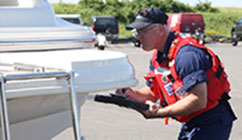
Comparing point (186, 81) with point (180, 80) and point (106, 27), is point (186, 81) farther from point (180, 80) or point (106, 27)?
point (106, 27)

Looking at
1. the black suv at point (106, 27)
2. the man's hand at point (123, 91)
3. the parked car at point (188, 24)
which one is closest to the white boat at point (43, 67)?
the man's hand at point (123, 91)

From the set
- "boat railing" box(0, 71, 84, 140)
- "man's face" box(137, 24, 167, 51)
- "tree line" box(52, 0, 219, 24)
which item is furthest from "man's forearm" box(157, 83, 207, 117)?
"tree line" box(52, 0, 219, 24)

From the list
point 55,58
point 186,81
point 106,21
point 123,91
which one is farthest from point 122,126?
point 106,21

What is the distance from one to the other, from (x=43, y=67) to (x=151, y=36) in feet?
2.88

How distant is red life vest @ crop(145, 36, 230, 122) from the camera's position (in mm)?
3381

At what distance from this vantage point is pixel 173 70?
11.2 feet

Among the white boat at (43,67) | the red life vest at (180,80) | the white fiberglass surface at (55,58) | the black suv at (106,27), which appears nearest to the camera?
the white boat at (43,67)

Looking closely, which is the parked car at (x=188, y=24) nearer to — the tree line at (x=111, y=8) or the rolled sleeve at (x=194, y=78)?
the tree line at (x=111, y=8)

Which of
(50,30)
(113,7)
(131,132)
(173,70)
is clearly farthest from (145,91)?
(113,7)

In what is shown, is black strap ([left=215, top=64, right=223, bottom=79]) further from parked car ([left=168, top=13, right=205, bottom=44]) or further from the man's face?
parked car ([left=168, top=13, right=205, bottom=44])

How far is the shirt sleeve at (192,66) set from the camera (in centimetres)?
320

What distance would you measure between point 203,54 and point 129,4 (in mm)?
41313

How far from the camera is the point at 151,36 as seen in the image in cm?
344

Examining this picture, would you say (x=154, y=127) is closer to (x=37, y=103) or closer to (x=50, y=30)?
(x=50, y=30)
